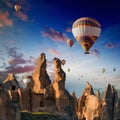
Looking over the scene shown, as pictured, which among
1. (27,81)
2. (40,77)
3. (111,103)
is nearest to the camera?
(40,77)

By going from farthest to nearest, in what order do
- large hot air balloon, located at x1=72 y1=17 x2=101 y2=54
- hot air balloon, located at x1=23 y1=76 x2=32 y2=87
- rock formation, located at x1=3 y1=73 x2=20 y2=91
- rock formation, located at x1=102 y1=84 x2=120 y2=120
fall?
hot air balloon, located at x1=23 y1=76 x2=32 y2=87
rock formation, located at x1=102 y1=84 x2=120 y2=120
rock formation, located at x1=3 y1=73 x2=20 y2=91
large hot air balloon, located at x1=72 y1=17 x2=101 y2=54

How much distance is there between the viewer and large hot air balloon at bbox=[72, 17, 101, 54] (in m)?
57.9

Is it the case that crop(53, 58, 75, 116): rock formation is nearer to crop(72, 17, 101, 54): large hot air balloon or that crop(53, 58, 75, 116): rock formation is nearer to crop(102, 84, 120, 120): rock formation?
crop(102, 84, 120, 120): rock formation

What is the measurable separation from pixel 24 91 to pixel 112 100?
46.8ft

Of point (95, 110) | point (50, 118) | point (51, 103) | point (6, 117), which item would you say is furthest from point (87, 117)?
point (6, 117)

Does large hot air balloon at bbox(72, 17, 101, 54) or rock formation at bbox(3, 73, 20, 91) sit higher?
large hot air balloon at bbox(72, 17, 101, 54)

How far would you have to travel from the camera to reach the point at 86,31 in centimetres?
5800

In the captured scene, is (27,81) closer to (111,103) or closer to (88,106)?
(88,106)

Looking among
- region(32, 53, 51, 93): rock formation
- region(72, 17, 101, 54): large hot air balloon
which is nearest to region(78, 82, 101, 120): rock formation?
region(32, 53, 51, 93): rock formation

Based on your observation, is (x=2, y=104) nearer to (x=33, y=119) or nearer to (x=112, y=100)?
(x=33, y=119)

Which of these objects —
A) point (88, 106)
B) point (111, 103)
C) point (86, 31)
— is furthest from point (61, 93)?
point (86, 31)

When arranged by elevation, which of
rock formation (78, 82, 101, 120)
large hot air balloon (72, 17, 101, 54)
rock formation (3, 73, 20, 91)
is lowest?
rock formation (78, 82, 101, 120)

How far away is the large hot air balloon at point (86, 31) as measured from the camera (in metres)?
57.9

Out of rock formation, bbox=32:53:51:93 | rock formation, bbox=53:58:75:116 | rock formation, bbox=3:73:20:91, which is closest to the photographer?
rock formation, bbox=53:58:75:116
